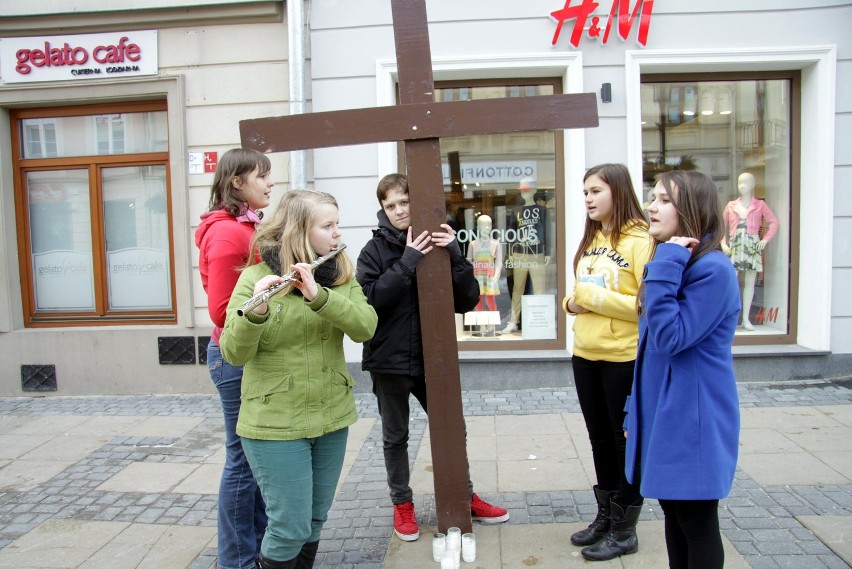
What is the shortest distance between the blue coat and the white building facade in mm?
4175

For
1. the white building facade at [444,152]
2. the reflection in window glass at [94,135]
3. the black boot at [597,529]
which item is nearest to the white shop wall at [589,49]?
the white building facade at [444,152]

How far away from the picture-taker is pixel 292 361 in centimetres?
250

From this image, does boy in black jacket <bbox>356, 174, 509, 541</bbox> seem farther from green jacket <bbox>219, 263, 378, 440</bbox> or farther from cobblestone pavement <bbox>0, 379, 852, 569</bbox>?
green jacket <bbox>219, 263, 378, 440</bbox>

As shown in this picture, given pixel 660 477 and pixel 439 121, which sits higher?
pixel 439 121

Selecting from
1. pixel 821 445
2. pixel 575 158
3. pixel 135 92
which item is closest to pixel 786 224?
pixel 575 158

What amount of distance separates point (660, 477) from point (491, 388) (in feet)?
14.1

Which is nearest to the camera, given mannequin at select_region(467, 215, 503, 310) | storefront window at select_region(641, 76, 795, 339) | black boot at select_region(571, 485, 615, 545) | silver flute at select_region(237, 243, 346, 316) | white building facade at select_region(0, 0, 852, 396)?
silver flute at select_region(237, 243, 346, 316)

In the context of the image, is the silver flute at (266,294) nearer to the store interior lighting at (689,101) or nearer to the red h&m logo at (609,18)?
the red h&m logo at (609,18)

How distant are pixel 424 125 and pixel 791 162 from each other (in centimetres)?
538

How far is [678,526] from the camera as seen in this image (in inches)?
96.0

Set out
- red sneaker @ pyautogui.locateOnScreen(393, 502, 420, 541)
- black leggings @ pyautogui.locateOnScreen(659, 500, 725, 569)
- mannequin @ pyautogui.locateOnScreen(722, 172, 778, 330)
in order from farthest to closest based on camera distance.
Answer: mannequin @ pyautogui.locateOnScreen(722, 172, 778, 330), red sneaker @ pyautogui.locateOnScreen(393, 502, 420, 541), black leggings @ pyautogui.locateOnScreen(659, 500, 725, 569)

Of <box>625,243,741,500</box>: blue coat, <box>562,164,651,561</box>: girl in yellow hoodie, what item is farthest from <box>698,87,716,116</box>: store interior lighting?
<box>625,243,741,500</box>: blue coat

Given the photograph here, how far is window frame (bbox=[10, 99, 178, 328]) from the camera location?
707cm

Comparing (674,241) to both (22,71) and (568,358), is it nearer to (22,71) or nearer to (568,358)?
(568,358)
